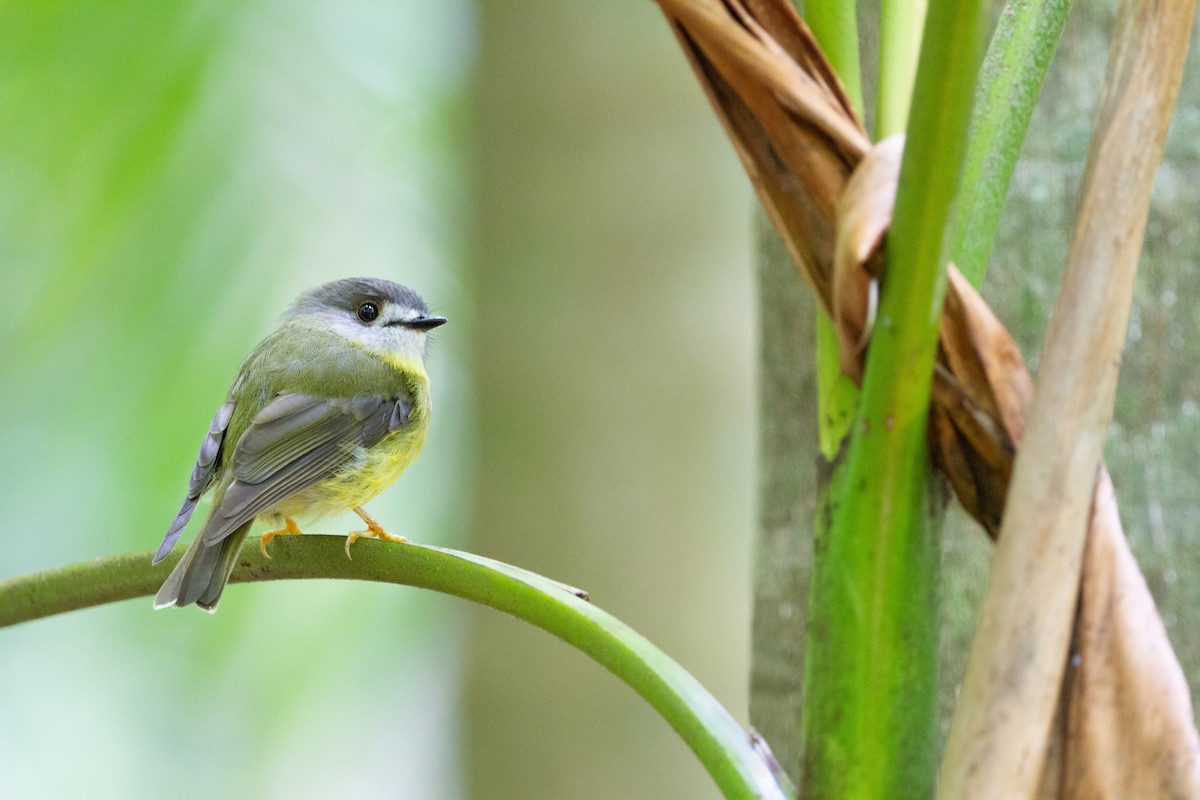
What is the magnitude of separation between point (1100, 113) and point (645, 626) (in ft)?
6.21

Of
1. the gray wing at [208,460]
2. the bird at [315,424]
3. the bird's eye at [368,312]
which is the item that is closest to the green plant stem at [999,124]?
the bird at [315,424]

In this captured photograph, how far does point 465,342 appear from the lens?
2.53 meters

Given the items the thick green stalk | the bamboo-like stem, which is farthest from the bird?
the bamboo-like stem

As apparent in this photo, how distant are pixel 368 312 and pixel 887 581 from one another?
166 centimetres

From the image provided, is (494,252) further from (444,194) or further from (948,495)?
(948,495)

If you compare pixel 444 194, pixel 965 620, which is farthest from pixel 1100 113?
pixel 444 194

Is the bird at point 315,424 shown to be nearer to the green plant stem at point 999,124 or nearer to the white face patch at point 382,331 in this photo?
the white face patch at point 382,331

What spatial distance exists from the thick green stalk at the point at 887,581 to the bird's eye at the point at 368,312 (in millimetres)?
1609

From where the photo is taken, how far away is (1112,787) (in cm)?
61

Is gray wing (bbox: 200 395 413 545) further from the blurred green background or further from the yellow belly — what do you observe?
the blurred green background

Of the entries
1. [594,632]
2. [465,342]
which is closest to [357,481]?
[465,342]

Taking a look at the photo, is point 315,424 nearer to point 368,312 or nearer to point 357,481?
point 357,481

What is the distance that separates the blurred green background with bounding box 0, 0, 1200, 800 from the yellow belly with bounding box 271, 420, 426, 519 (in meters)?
0.55

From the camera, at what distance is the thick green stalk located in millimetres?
666
